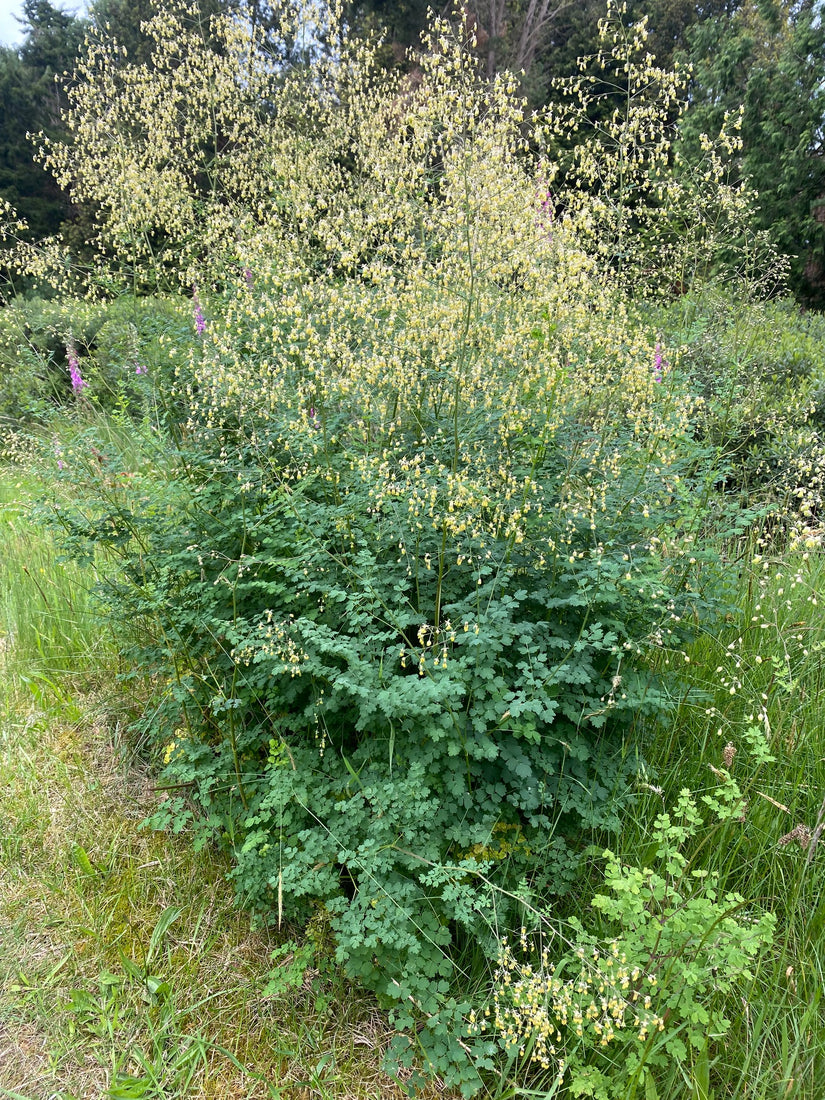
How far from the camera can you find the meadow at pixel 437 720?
1956 millimetres

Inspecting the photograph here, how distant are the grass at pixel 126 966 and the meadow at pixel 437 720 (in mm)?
14

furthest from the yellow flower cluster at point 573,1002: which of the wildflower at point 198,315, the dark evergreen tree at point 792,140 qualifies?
the dark evergreen tree at point 792,140

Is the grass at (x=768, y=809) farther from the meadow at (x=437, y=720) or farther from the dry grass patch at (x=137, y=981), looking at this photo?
the dry grass patch at (x=137, y=981)

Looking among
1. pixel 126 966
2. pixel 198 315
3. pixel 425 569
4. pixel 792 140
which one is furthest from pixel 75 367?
pixel 792 140

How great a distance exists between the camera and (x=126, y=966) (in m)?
2.33

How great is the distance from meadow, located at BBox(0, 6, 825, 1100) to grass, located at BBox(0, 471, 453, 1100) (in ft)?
0.04

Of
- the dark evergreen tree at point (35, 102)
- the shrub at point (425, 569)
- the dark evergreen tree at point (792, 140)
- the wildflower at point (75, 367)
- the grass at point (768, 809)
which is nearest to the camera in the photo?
the grass at point (768, 809)

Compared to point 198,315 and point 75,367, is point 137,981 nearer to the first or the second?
point 198,315

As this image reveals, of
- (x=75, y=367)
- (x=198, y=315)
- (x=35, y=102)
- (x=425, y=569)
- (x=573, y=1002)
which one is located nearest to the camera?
(x=573, y=1002)

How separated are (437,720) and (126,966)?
4.96 ft

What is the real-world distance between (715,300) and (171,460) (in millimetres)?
4270

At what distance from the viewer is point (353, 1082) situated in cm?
206

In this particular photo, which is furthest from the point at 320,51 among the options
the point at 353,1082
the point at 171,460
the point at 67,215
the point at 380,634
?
the point at 67,215

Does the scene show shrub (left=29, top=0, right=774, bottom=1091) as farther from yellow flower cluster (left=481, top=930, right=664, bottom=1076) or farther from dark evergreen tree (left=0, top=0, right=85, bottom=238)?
dark evergreen tree (left=0, top=0, right=85, bottom=238)
